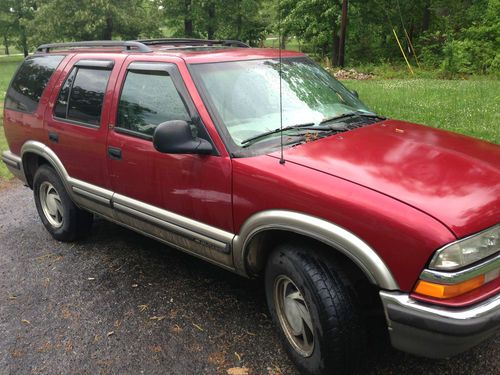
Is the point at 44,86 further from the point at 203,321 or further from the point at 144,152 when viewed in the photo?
the point at 203,321

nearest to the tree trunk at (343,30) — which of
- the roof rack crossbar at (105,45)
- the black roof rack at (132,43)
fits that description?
the black roof rack at (132,43)

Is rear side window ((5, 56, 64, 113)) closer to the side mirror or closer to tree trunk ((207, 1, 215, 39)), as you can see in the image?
the side mirror

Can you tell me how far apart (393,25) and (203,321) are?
2719cm

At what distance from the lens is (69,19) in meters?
30.4

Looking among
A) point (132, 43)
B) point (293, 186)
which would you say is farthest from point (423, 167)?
point (132, 43)

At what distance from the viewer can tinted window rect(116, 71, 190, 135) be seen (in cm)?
340

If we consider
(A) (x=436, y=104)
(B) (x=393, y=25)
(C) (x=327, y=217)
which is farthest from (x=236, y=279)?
(B) (x=393, y=25)

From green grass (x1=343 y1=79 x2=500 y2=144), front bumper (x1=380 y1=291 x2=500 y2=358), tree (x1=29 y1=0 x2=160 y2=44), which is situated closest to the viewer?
front bumper (x1=380 y1=291 x2=500 y2=358)

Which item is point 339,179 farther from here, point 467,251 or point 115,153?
point 115,153

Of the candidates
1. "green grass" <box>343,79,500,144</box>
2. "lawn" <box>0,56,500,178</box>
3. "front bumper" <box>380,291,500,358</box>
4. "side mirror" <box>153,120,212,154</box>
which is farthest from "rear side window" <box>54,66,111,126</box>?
"green grass" <box>343,79,500,144</box>

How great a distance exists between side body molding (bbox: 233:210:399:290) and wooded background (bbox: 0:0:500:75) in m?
16.4

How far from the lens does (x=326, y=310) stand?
2.51 meters

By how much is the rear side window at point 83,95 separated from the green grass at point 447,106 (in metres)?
5.31

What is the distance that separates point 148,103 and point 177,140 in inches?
30.8
